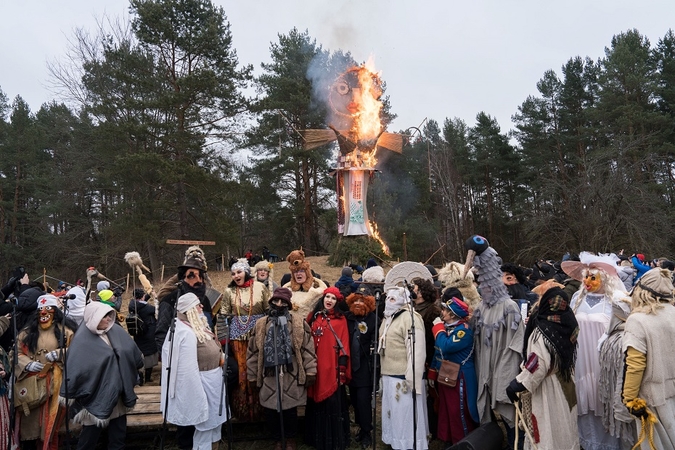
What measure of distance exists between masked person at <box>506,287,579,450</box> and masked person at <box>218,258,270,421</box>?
306 centimetres

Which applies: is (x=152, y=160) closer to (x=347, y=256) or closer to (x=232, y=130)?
(x=232, y=130)

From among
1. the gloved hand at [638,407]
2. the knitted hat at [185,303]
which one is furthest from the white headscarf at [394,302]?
the gloved hand at [638,407]

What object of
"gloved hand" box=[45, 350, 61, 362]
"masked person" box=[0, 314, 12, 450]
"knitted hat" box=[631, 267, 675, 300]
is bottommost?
"masked person" box=[0, 314, 12, 450]

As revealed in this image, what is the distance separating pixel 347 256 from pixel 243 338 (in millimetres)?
14604

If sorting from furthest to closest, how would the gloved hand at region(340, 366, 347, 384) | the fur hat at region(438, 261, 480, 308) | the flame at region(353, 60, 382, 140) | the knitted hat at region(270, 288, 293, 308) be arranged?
the flame at region(353, 60, 382, 140) < the fur hat at region(438, 261, 480, 308) < the gloved hand at region(340, 366, 347, 384) < the knitted hat at region(270, 288, 293, 308)

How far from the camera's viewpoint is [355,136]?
19609 mm

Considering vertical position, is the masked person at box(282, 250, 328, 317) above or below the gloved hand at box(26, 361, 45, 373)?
above

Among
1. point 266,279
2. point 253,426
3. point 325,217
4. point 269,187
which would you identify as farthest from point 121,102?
point 253,426

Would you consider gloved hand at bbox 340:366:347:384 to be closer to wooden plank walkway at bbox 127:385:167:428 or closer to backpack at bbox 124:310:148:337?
wooden plank walkway at bbox 127:385:167:428

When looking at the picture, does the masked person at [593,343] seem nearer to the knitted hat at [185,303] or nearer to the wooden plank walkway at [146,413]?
the knitted hat at [185,303]

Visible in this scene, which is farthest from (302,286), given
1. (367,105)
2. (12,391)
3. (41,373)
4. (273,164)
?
(273,164)

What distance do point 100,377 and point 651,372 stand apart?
16.9ft

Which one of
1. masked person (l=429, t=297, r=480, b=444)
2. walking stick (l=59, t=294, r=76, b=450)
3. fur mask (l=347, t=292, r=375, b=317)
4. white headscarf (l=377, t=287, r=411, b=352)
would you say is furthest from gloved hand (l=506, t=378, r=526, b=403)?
walking stick (l=59, t=294, r=76, b=450)

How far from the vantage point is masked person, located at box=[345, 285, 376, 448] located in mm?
5484
